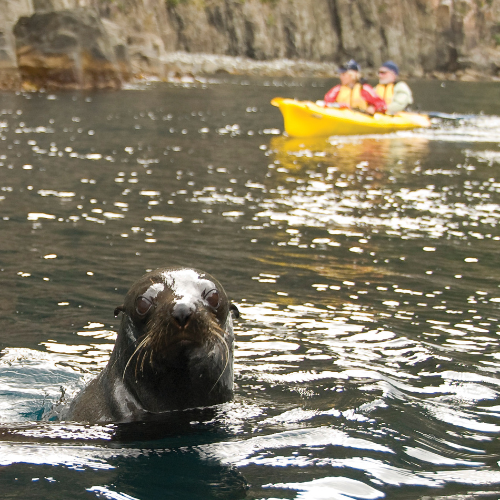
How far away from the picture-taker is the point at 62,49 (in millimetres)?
32219

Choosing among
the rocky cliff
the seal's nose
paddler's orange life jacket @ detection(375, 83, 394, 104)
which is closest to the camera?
the seal's nose

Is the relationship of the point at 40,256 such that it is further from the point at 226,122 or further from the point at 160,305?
the point at 226,122

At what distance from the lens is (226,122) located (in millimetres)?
24109

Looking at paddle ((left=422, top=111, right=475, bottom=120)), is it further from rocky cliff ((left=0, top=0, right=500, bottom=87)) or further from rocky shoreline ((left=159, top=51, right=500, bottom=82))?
rocky shoreline ((left=159, top=51, right=500, bottom=82))

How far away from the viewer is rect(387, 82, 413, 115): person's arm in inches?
979

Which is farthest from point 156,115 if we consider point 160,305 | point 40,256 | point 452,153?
point 160,305

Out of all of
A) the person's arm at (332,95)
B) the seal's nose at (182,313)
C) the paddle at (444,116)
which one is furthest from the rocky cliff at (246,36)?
the seal's nose at (182,313)

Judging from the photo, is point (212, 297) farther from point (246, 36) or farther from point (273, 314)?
point (246, 36)

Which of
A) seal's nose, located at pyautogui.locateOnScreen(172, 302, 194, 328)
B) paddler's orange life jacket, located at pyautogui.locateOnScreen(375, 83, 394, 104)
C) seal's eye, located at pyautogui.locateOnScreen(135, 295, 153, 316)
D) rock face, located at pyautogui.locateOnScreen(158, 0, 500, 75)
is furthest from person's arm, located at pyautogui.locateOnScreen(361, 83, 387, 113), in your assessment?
rock face, located at pyautogui.locateOnScreen(158, 0, 500, 75)

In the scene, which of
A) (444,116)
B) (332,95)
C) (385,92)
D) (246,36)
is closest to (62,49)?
(332,95)

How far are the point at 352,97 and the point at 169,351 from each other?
20645 millimetres

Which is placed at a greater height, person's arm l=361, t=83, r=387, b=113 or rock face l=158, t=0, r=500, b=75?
rock face l=158, t=0, r=500, b=75

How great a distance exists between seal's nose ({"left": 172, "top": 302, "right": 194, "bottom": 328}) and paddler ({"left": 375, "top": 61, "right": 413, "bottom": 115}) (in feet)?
72.0

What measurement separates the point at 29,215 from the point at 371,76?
6345 cm
